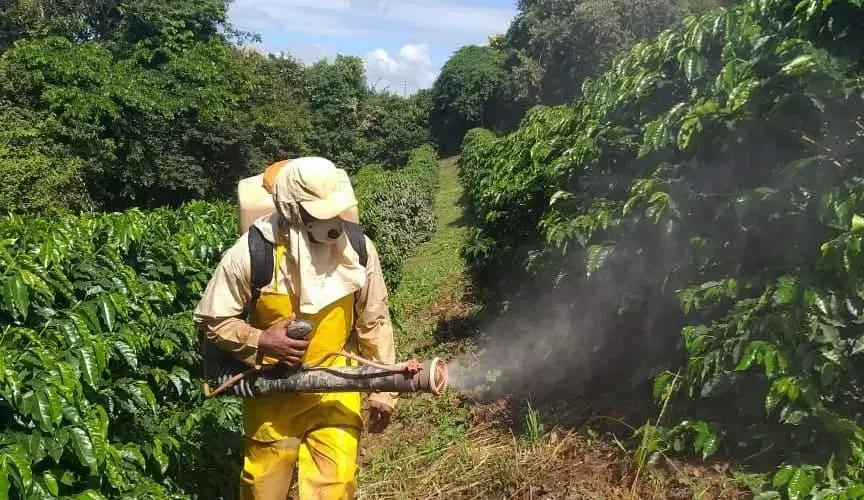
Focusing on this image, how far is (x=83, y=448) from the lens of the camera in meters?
2.40

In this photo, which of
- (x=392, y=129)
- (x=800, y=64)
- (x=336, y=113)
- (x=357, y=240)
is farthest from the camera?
(x=392, y=129)

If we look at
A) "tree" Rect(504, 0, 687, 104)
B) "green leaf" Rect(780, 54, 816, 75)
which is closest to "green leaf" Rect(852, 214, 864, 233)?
"green leaf" Rect(780, 54, 816, 75)

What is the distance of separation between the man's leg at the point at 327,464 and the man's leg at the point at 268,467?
0.05 m

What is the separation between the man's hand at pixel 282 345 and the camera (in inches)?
98.5

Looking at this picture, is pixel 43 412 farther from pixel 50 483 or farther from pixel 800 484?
pixel 800 484

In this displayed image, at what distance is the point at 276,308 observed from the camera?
2664mm

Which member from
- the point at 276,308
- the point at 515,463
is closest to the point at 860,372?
the point at 515,463

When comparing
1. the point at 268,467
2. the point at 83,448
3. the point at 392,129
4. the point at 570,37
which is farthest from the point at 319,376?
the point at 392,129

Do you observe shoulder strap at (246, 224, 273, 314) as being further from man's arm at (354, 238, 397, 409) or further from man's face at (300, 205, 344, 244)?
man's arm at (354, 238, 397, 409)

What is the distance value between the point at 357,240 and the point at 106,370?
1191mm

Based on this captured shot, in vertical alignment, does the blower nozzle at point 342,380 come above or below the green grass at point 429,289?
above

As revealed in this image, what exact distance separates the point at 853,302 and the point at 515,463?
1.92 m

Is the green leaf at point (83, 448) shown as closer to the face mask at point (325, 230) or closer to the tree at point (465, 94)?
the face mask at point (325, 230)

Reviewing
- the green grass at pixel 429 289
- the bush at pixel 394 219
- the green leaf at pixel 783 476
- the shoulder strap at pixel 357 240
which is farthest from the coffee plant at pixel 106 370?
the bush at pixel 394 219
